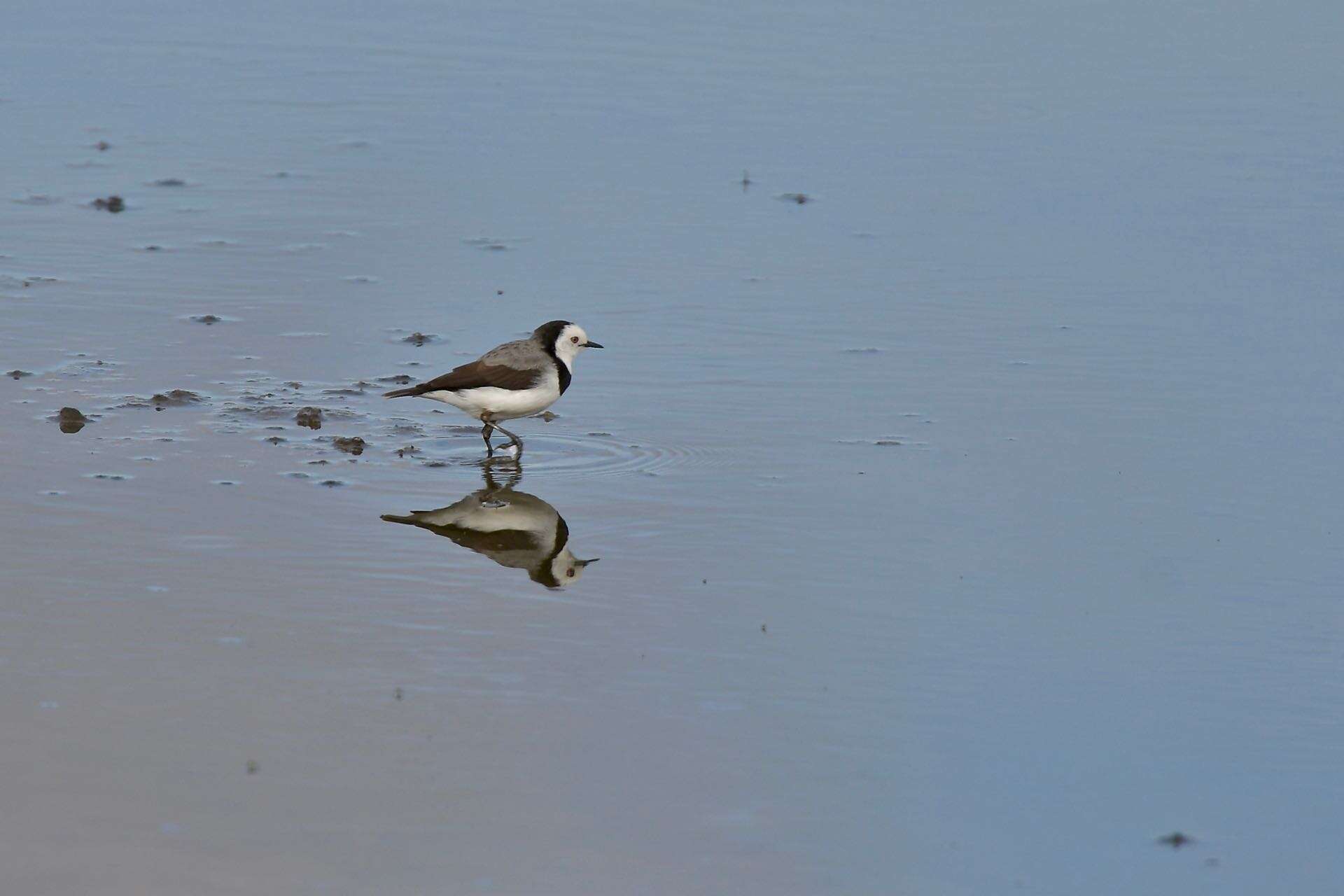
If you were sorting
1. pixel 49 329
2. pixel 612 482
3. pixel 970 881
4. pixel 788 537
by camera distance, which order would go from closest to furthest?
pixel 970 881 < pixel 788 537 < pixel 612 482 < pixel 49 329

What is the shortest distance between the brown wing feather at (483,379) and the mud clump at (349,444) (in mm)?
470

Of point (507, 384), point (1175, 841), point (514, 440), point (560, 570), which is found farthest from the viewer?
point (514, 440)

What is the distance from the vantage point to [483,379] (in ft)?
35.0

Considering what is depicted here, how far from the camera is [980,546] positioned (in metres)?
9.10

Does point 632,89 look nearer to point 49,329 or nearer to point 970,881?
point 49,329

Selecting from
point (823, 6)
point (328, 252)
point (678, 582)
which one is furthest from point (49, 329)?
point (823, 6)

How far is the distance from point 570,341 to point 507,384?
0.72m

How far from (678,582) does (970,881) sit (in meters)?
2.80

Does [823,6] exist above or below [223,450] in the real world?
above

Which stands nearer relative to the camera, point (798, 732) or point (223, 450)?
point (798, 732)

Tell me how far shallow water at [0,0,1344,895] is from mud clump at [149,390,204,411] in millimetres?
124

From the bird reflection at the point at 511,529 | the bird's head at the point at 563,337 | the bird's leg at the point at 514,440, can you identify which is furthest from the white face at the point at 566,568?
the bird's head at the point at 563,337

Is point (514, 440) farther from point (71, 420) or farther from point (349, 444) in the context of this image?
point (71, 420)

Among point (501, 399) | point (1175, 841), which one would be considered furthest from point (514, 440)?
point (1175, 841)
